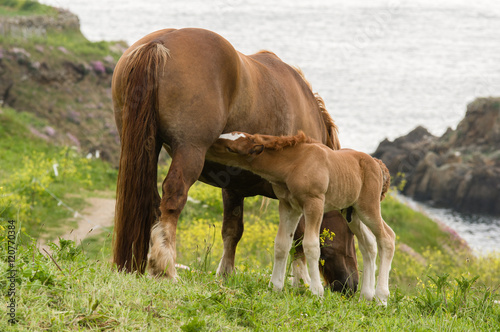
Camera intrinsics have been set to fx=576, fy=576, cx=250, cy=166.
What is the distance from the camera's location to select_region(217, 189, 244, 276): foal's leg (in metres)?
6.57

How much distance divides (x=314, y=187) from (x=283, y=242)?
671mm

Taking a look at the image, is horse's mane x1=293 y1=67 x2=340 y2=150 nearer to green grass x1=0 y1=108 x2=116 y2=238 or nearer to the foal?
the foal

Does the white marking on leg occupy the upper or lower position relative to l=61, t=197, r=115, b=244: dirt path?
upper

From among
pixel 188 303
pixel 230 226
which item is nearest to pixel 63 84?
pixel 230 226

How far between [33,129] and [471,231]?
2289cm

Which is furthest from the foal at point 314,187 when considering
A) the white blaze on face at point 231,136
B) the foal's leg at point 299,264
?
the foal's leg at point 299,264

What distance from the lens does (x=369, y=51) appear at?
247 ft

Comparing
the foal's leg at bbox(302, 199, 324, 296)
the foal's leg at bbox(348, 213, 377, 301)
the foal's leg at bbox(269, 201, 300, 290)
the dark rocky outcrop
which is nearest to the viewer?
the foal's leg at bbox(302, 199, 324, 296)

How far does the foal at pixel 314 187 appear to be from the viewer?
17.1ft

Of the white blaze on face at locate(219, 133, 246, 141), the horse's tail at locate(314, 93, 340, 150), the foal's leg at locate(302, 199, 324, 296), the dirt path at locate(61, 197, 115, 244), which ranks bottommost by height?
the dirt path at locate(61, 197, 115, 244)

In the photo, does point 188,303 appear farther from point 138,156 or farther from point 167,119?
point 167,119

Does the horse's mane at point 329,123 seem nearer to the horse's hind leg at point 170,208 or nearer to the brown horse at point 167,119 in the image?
the brown horse at point 167,119

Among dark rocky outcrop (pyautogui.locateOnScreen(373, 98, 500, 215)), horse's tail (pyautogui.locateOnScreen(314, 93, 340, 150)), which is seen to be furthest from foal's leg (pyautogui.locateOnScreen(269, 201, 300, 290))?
dark rocky outcrop (pyautogui.locateOnScreen(373, 98, 500, 215))

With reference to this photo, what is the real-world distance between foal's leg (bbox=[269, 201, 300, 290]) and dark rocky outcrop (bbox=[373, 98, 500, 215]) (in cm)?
3053
